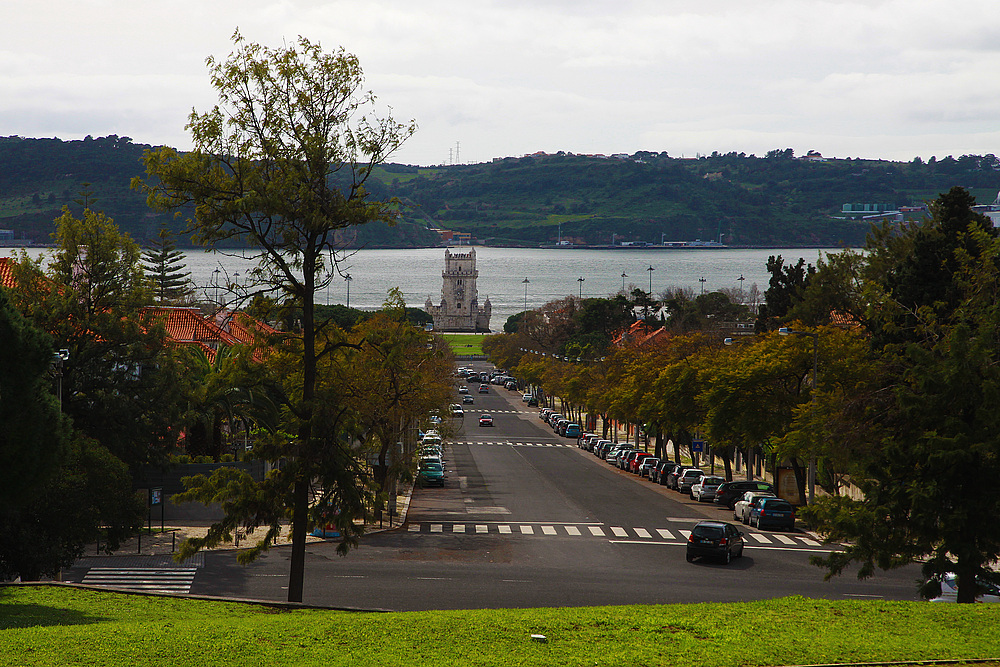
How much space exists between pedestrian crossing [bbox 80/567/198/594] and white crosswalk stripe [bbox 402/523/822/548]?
11.2m

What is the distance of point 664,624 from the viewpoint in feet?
46.3

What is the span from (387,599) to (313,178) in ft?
34.3

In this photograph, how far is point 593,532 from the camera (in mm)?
36125

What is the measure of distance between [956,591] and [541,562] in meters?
11.7

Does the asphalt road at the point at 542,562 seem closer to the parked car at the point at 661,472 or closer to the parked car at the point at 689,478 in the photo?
the parked car at the point at 689,478

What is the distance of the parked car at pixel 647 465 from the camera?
56031 millimetres

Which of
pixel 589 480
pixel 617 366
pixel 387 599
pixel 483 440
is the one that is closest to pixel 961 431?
pixel 387 599

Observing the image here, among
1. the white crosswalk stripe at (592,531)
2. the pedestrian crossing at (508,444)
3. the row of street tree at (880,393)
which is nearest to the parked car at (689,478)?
the row of street tree at (880,393)

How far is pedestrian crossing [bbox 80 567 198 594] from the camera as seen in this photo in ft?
83.0

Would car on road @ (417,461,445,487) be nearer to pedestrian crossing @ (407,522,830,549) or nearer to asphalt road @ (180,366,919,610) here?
asphalt road @ (180,366,919,610)

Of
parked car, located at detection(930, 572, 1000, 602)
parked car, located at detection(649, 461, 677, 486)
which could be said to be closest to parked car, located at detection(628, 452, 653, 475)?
parked car, located at detection(649, 461, 677, 486)

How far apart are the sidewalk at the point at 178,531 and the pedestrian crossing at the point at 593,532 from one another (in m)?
2.33

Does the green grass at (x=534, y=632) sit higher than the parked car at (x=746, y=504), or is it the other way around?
the green grass at (x=534, y=632)

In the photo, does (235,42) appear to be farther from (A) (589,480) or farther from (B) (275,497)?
(A) (589,480)
